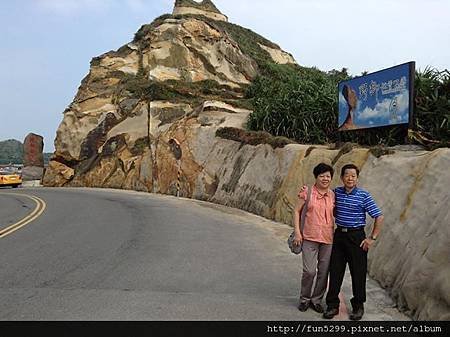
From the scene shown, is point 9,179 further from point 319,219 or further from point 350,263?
point 350,263

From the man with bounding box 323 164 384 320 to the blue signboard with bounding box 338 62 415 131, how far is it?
648cm

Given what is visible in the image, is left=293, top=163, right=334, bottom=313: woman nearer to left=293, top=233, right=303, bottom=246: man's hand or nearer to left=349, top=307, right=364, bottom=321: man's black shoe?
left=293, top=233, right=303, bottom=246: man's hand

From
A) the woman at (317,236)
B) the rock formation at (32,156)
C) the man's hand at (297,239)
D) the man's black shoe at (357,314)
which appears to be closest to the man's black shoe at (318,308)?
the woman at (317,236)

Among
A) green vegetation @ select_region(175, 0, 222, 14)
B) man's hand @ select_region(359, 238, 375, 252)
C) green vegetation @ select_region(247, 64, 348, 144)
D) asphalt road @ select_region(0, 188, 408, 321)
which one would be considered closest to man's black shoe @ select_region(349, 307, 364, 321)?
asphalt road @ select_region(0, 188, 408, 321)

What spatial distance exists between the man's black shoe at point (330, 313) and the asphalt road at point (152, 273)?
61 millimetres

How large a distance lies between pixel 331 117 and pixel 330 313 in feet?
41.4

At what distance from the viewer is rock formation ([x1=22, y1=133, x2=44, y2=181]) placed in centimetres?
4384

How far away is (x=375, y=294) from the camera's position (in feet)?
20.8

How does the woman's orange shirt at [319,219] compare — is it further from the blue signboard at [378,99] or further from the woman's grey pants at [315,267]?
the blue signboard at [378,99]

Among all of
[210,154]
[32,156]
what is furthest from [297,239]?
[32,156]

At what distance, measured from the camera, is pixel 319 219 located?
562cm

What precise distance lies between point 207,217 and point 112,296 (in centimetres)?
844

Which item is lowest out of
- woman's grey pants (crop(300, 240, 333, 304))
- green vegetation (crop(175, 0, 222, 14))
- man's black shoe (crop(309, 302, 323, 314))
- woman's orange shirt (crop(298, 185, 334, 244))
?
man's black shoe (crop(309, 302, 323, 314))

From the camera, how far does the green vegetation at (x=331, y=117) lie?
1163 centimetres
